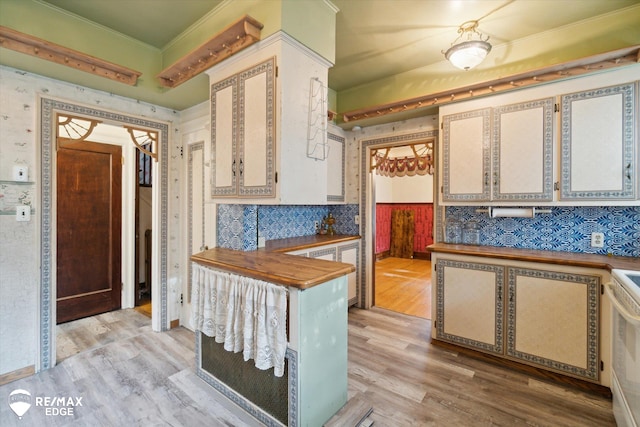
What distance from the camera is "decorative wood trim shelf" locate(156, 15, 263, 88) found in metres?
1.90

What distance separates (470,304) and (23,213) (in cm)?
390

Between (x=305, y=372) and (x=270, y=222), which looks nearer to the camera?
(x=305, y=372)

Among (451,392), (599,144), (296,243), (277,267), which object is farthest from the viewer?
(296,243)

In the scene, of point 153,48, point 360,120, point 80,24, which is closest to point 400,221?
point 360,120

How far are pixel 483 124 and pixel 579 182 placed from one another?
0.90 m

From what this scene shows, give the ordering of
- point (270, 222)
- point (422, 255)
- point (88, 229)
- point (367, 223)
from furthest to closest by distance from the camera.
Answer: point (422, 255) < point (367, 223) < point (88, 229) < point (270, 222)

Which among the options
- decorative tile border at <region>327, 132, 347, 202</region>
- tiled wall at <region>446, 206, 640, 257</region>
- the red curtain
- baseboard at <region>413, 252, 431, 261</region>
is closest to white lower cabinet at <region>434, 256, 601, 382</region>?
tiled wall at <region>446, 206, 640, 257</region>

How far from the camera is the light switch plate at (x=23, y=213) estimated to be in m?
2.26

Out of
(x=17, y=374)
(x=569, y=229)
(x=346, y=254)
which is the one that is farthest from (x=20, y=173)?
(x=569, y=229)

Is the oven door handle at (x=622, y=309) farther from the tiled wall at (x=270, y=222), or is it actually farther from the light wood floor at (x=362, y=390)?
the tiled wall at (x=270, y=222)

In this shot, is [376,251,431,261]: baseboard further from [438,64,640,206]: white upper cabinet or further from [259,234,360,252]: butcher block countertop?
[438,64,640,206]: white upper cabinet

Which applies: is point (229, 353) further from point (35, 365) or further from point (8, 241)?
point (8, 241)

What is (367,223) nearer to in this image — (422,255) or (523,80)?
(523,80)

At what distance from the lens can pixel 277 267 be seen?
1806 mm
